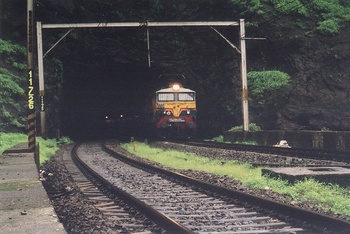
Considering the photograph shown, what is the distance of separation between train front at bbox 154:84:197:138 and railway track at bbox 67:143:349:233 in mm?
19637

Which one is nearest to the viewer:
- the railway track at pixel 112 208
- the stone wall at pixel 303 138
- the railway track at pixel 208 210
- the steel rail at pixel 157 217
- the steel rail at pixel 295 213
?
the steel rail at pixel 295 213

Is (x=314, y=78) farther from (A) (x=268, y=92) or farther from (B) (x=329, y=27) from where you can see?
(B) (x=329, y=27)

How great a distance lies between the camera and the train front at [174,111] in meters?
30.8

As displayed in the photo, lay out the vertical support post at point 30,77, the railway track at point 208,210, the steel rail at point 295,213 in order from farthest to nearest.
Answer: the vertical support post at point 30,77 < the railway track at point 208,210 < the steel rail at point 295,213

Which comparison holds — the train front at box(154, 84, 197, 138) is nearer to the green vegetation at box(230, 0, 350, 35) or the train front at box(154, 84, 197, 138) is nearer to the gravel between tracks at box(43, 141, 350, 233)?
the green vegetation at box(230, 0, 350, 35)

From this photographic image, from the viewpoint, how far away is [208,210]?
7.19m

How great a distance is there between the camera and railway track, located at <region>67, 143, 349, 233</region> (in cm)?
578

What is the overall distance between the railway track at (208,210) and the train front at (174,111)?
19.6 meters

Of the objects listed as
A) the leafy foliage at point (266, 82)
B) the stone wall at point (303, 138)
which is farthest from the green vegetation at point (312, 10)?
the stone wall at point (303, 138)

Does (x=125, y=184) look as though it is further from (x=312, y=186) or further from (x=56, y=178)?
(x=312, y=186)

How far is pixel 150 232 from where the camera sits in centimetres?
584

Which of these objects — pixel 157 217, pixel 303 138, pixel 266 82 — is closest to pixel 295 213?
pixel 157 217

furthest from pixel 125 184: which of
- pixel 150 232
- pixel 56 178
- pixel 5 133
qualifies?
pixel 5 133

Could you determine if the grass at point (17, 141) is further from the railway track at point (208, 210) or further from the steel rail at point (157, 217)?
the steel rail at point (157, 217)
